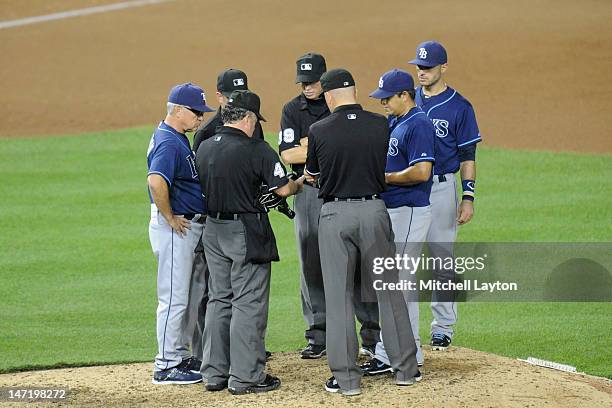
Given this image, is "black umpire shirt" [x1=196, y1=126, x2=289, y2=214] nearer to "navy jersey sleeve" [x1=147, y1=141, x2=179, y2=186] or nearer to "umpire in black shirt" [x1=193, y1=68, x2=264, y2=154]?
"navy jersey sleeve" [x1=147, y1=141, x2=179, y2=186]

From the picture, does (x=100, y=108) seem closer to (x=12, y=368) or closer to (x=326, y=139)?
(x=12, y=368)

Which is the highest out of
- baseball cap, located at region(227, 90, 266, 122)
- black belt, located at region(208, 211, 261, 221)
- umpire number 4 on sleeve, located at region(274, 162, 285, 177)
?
baseball cap, located at region(227, 90, 266, 122)

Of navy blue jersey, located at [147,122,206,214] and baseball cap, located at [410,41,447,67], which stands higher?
baseball cap, located at [410,41,447,67]

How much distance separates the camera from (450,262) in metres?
7.86

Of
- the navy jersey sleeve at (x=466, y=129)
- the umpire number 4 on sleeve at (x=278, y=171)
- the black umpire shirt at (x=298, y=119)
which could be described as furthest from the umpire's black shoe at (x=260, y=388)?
the navy jersey sleeve at (x=466, y=129)

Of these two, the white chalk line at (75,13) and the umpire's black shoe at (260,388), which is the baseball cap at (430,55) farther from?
the white chalk line at (75,13)

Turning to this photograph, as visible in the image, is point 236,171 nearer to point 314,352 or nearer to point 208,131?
point 208,131

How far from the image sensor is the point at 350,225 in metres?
6.50

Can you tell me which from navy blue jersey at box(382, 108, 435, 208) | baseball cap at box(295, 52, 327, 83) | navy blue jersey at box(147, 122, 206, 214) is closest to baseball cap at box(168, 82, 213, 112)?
navy blue jersey at box(147, 122, 206, 214)

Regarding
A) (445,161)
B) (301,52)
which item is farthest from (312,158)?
(301,52)

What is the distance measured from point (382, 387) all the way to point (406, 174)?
1.34 meters

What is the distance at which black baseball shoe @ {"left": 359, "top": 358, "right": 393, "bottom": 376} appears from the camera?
6.86 meters

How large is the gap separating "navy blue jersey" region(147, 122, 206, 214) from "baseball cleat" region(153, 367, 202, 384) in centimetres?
103

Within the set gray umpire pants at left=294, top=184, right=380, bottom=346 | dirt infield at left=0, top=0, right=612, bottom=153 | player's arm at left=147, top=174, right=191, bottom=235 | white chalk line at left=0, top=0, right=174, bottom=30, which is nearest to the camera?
player's arm at left=147, top=174, right=191, bottom=235
